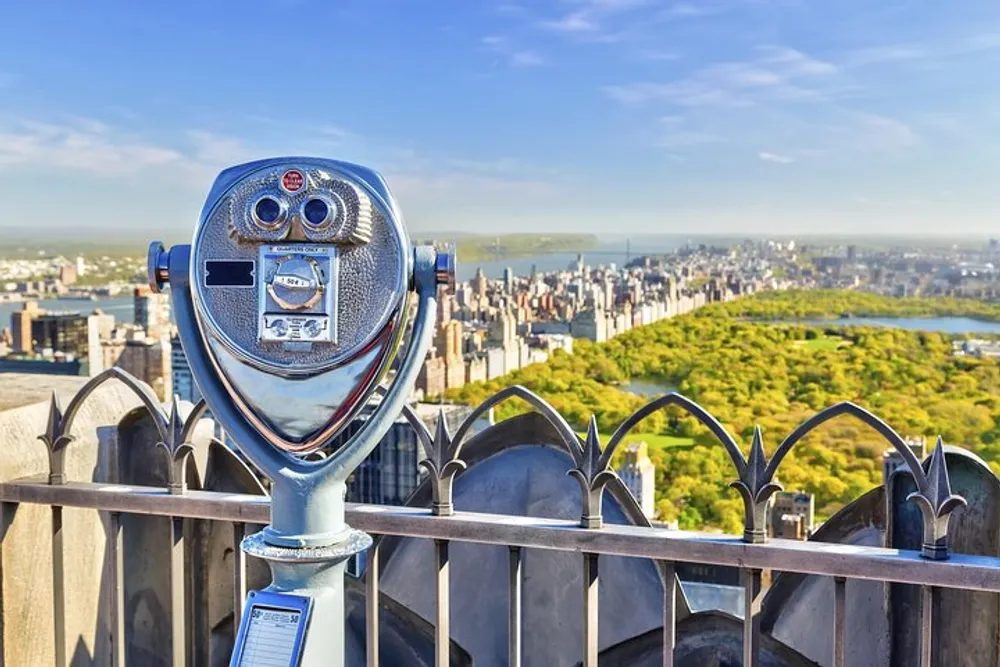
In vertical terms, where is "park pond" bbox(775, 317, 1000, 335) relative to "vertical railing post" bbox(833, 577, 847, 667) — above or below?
below

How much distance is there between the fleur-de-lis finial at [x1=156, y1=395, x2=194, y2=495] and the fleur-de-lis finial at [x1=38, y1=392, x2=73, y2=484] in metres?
0.21

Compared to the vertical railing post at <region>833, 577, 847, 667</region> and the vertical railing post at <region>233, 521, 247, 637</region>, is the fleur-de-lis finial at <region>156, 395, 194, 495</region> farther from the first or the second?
the vertical railing post at <region>833, 577, 847, 667</region>

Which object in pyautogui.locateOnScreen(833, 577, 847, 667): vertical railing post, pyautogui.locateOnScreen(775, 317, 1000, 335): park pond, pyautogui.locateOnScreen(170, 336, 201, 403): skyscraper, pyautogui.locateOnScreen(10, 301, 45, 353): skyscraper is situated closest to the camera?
pyautogui.locateOnScreen(170, 336, 201, 403): skyscraper

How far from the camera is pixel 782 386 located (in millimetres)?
42719

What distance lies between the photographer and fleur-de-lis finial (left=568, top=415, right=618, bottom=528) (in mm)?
1821

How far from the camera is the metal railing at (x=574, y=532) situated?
169cm

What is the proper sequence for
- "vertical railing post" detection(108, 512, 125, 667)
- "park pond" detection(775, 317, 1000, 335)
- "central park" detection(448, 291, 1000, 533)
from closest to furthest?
"vertical railing post" detection(108, 512, 125, 667) < "central park" detection(448, 291, 1000, 533) < "park pond" detection(775, 317, 1000, 335)

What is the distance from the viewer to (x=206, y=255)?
1.49m

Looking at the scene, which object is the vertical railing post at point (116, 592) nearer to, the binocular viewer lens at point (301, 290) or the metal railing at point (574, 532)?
the metal railing at point (574, 532)

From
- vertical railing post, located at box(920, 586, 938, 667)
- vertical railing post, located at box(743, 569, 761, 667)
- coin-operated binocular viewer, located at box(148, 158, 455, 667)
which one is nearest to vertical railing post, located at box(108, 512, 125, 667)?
coin-operated binocular viewer, located at box(148, 158, 455, 667)

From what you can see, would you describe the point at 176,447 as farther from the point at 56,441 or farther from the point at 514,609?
the point at 514,609

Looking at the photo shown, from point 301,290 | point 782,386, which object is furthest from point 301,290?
point 782,386

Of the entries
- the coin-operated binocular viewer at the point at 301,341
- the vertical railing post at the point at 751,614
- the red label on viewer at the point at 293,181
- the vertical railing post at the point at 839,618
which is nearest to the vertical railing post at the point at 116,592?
the coin-operated binocular viewer at the point at 301,341

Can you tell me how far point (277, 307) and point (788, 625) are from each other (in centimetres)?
132
